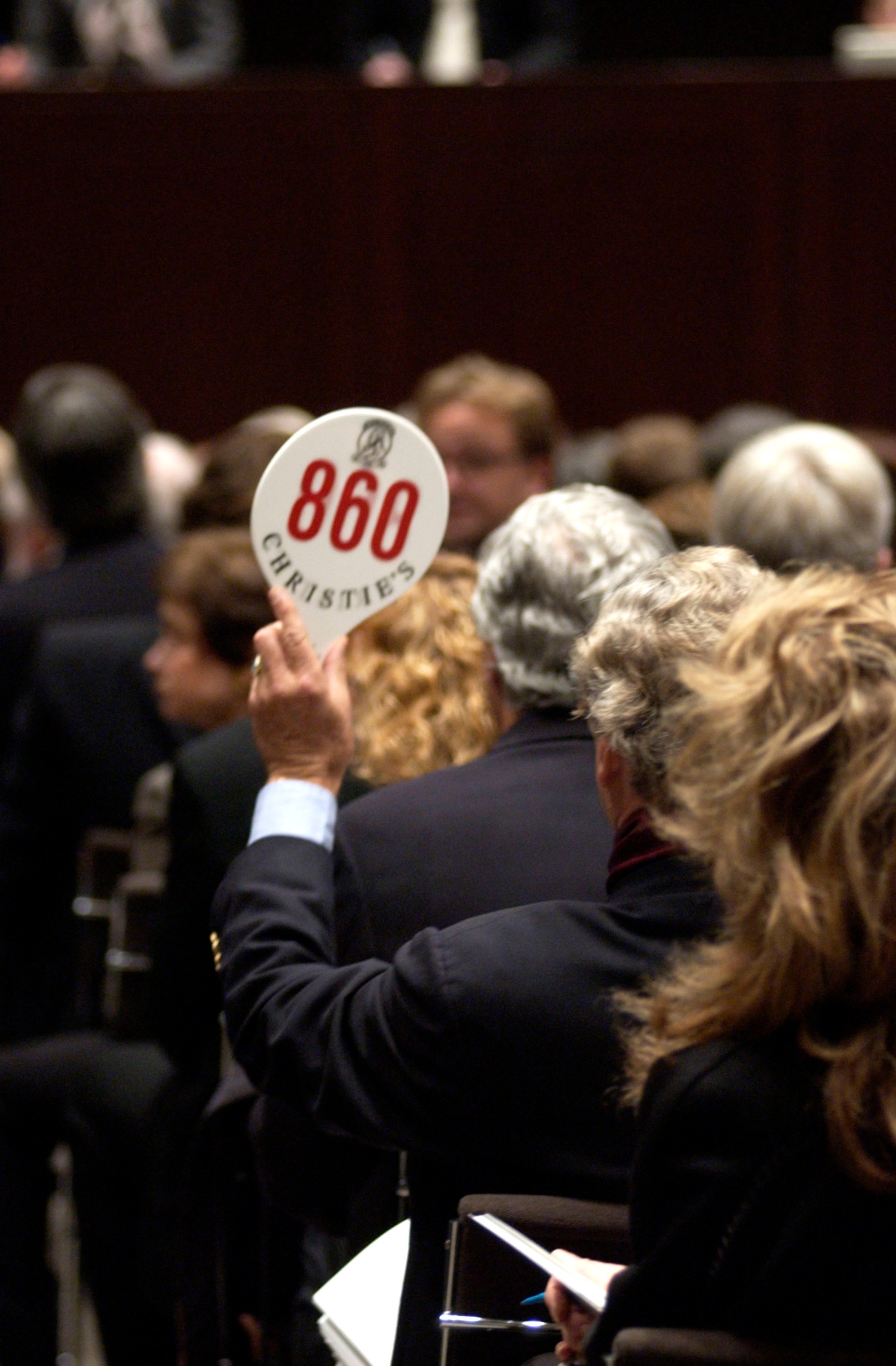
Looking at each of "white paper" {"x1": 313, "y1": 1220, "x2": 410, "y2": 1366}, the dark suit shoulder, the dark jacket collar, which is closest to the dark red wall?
the dark suit shoulder

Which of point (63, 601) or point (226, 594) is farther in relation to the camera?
point (63, 601)

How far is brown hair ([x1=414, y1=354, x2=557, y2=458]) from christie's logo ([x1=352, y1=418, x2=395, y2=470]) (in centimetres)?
169

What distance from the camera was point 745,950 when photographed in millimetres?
1132

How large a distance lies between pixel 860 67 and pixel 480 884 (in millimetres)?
4091

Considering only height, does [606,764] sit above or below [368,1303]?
above

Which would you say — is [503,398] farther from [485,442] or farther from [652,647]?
[652,647]

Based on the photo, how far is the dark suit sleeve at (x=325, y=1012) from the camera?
135 cm

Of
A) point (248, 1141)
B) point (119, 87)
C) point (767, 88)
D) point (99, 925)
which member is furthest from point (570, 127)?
point (248, 1141)

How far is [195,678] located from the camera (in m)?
2.57

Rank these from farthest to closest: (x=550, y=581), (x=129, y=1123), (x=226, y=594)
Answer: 1. (x=129, y=1123)
2. (x=226, y=594)
3. (x=550, y=581)

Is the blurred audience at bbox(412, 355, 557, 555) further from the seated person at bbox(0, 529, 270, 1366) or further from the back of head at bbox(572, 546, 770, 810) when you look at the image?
the back of head at bbox(572, 546, 770, 810)

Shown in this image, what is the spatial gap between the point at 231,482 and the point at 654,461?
1.02 metres

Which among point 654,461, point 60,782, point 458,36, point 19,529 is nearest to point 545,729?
point 60,782

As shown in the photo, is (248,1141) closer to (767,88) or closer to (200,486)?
(200,486)
